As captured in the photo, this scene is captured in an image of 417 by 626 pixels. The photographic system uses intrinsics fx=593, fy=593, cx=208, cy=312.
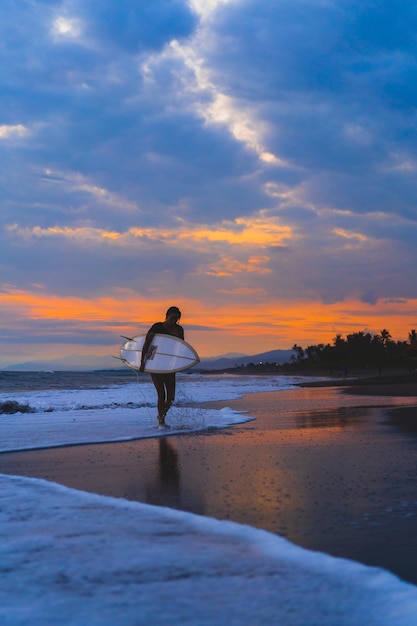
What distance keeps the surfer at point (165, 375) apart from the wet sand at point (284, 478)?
1.41 meters

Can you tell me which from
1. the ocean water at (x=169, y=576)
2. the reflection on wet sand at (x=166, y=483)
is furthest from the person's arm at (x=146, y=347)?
the ocean water at (x=169, y=576)

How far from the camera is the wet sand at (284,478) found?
3.55 m

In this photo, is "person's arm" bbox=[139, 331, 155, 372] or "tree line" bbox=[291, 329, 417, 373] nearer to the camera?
"person's arm" bbox=[139, 331, 155, 372]

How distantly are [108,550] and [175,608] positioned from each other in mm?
879

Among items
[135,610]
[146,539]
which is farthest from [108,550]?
[135,610]

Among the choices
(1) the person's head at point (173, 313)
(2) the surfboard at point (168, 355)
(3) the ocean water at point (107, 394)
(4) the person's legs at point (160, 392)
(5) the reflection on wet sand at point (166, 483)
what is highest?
(1) the person's head at point (173, 313)

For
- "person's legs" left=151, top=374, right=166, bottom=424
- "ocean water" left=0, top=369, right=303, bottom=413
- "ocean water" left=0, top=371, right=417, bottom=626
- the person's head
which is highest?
the person's head

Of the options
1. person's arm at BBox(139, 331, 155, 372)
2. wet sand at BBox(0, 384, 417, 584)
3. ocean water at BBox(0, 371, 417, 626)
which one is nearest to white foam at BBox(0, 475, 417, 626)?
ocean water at BBox(0, 371, 417, 626)

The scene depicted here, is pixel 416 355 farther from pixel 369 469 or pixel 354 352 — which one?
pixel 369 469

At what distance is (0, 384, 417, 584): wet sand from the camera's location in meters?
3.55

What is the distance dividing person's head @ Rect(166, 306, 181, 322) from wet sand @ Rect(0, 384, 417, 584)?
7.96 feet

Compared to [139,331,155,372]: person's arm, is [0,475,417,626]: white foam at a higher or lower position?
lower

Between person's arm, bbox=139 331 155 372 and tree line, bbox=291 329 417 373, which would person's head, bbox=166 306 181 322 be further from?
tree line, bbox=291 329 417 373

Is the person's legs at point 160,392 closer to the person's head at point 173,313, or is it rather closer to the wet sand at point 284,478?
the person's head at point 173,313
